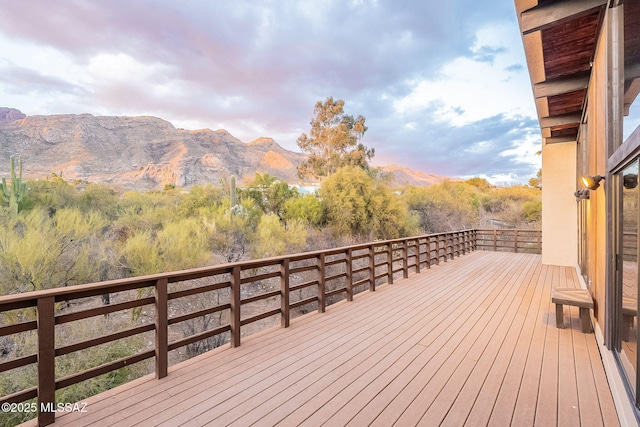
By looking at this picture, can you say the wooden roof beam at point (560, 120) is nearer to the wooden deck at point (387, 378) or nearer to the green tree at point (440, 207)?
the wooden deck at point (387, 378)

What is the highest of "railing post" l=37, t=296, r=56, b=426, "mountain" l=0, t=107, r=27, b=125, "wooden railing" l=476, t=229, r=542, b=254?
"mountain" l=0, t=107, r=27, b=125

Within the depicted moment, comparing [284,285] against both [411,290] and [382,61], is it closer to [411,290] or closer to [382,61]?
[411,290]

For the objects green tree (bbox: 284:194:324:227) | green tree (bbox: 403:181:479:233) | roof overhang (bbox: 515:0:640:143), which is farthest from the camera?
green tree (bbox: 403:181:479:233)

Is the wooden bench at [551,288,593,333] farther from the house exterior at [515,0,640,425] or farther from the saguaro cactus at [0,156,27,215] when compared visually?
the saguaro cactus at [0,156,27,215]

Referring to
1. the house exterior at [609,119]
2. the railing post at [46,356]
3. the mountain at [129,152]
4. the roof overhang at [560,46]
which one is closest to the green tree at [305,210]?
the mountain at [129,152]

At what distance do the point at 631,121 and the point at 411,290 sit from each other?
384 centimetres

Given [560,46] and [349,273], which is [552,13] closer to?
[560,46]

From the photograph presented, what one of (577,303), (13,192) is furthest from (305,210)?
(577,303)

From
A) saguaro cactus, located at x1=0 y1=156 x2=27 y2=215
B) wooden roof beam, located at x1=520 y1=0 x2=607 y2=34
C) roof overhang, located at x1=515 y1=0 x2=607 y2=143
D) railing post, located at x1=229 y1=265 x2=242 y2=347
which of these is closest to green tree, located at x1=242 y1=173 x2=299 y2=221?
saguaro cactus, located at x1=0 y1=156 x2=27 y2=215

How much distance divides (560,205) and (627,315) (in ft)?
24.1

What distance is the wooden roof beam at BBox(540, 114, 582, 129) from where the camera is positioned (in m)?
5.98

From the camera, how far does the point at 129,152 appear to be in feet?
103

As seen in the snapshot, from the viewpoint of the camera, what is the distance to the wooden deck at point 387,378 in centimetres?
177

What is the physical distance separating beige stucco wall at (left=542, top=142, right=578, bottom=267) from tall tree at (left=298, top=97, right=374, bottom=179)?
42.1 feet
